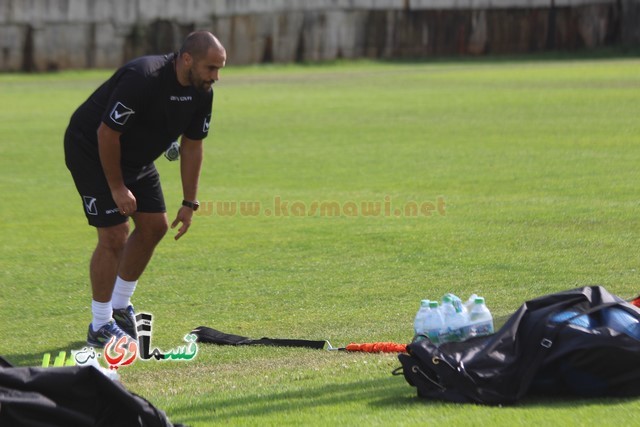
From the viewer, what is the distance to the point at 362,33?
44.2m

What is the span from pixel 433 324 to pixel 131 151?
2451mm

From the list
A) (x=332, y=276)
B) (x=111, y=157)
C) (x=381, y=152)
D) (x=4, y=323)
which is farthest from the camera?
(x=381, y=152)

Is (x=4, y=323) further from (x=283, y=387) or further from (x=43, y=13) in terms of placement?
(x=43, y=13)

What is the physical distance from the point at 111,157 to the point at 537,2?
133 feet

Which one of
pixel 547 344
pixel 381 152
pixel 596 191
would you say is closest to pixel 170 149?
pixel 547 344

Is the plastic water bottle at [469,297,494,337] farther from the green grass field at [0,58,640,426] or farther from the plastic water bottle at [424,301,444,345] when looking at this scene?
the green grass field at [0,58,640,426]

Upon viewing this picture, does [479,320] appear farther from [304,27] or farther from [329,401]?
[304,27]

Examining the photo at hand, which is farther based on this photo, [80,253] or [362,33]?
[362,33]

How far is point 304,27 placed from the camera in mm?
43219

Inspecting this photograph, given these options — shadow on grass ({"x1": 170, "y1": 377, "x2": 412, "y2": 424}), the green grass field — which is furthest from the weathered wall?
shadow on grass ({"x1": 170, "y1": 377, "x2": 412, "y2": 424})

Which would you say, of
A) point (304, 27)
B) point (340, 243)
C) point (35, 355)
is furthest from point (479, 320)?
point (304, 27)

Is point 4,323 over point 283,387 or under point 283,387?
under

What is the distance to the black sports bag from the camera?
19.0ft

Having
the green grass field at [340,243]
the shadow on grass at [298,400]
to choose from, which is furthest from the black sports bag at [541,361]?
the shadow on grass at [298,400]
